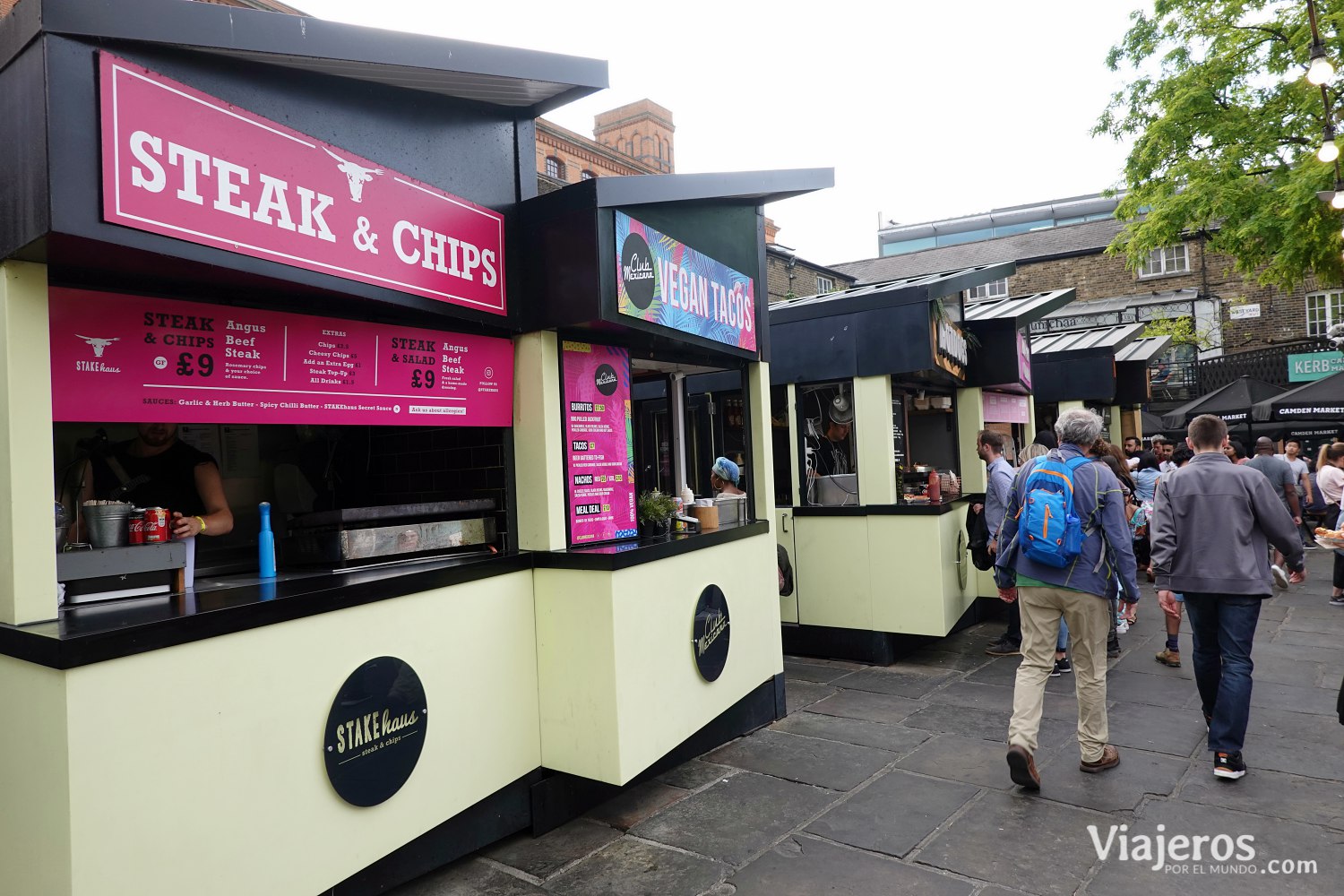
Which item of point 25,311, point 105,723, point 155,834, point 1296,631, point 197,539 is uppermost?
point 25,311

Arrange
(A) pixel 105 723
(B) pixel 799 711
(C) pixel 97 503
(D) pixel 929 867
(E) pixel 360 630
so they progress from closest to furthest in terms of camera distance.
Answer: (A) pixel 105 723, (C) pixel 97 503, (E) pixel 360 630, (D) pixel 929 867, (B) pixel 799 711

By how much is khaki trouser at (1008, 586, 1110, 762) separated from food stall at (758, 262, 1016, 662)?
237 centimetres

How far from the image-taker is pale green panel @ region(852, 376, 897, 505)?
22.7 ft

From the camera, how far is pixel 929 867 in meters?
3.40

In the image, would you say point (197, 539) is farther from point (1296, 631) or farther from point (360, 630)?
point (1296, 631)

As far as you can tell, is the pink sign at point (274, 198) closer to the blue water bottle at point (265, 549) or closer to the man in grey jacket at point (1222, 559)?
the blue water bottle at point (265, 549)

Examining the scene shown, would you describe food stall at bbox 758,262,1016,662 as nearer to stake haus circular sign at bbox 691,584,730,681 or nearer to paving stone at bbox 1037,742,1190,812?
paving stone at bbox 1037,742,1190,812

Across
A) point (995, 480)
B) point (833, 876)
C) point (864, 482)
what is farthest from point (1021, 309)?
point (833, 876)

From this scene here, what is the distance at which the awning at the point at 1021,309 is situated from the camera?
8539mm

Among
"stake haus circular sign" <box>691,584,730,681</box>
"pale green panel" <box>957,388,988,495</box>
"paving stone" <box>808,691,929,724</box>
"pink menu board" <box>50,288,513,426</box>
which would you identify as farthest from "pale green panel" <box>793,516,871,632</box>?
"pink menu board" <box>50,288,513,426</box>

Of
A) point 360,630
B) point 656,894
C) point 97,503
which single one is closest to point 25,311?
point 97,503

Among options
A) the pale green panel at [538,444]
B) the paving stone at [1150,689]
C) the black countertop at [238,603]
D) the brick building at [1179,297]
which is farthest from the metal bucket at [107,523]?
the brick building at [1179,297]

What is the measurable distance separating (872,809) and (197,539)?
12.0 ft

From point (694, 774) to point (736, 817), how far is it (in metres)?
0.61
